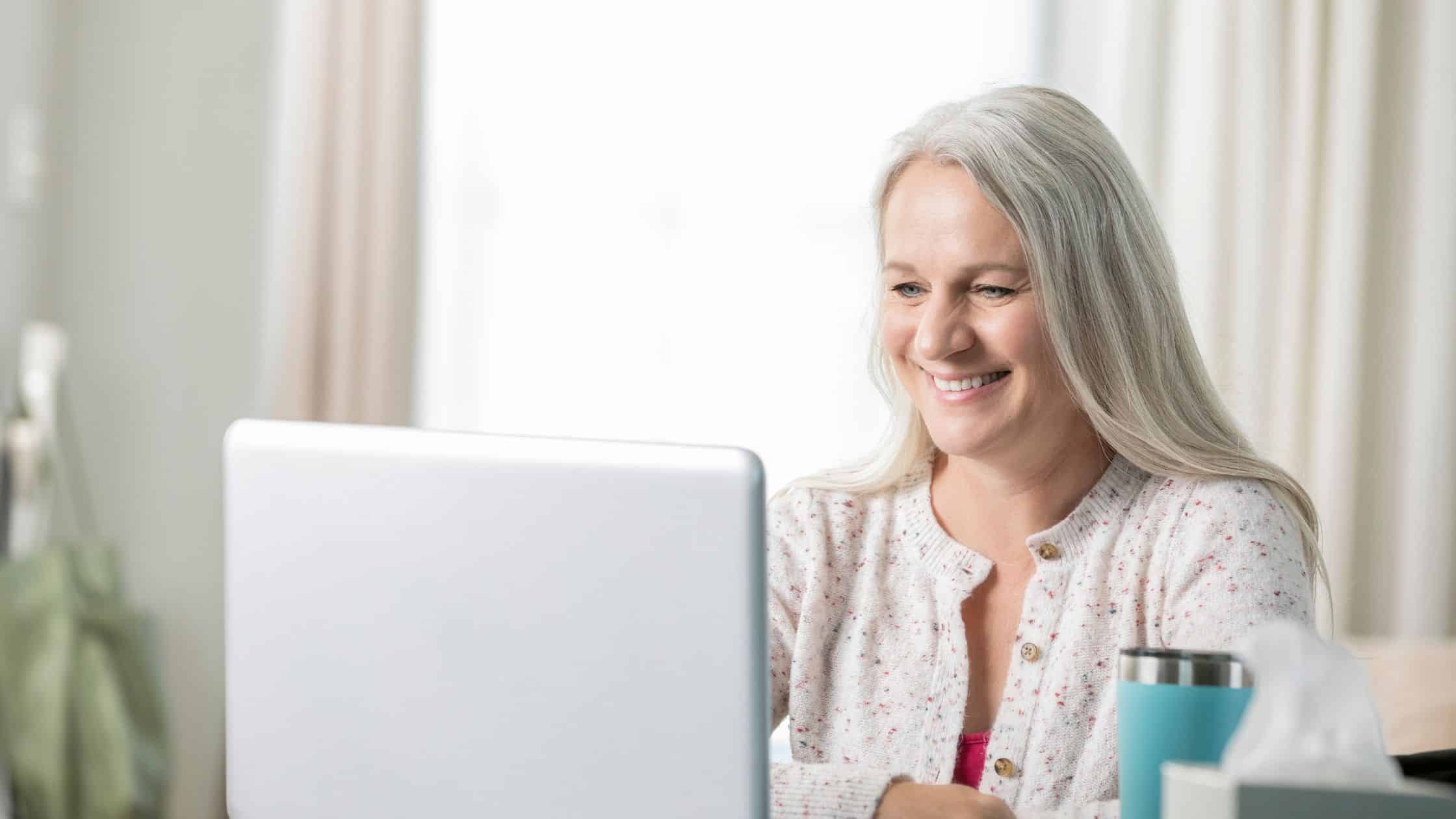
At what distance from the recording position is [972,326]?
1.34 m

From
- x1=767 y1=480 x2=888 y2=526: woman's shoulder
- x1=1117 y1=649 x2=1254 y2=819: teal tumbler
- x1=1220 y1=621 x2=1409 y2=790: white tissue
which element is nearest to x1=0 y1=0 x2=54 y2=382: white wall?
x1=767 y1=480 x2=888 y2=526: woman's shoulder

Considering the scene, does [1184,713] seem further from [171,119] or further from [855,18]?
[171,119]

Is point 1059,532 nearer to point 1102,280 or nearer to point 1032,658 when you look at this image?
point 1032,658

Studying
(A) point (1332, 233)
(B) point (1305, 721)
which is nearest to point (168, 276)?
(A) point (1332, 233)

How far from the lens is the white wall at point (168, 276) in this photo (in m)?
2.92


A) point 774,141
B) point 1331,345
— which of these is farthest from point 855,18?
point 1331,345

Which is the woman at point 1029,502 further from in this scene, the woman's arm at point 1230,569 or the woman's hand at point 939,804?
the woman's hand at point 939,804

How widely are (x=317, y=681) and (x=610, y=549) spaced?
23 cm

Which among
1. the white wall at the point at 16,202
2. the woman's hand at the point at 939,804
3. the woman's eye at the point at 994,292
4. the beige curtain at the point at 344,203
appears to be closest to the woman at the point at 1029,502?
the woman's eye at the point at 994,292

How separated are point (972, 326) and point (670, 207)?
1.80 m

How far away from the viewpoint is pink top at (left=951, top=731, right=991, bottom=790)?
130 cm

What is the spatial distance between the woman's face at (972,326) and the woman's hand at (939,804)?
508 millimetres

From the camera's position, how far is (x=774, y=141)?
9.88 ft

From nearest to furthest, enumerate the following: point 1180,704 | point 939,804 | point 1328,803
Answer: point 1328,803 < point 1180,704 < point 939,804
